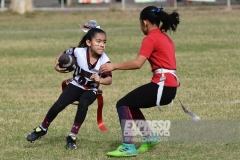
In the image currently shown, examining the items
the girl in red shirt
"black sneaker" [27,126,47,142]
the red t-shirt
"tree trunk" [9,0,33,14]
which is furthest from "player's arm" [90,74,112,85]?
"tree trunk" [9,0,33,14]

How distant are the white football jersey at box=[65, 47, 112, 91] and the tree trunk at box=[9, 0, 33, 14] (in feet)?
80.0

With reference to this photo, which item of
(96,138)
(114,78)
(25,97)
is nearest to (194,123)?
(96,138)

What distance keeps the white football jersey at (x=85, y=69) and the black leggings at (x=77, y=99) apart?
67 mm

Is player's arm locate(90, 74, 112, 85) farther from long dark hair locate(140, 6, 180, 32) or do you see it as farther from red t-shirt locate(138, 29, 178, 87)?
long dark hair locate(140, 6, 180, 32)

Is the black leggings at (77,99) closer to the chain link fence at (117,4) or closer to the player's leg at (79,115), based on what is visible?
the player's leg at (79,115)

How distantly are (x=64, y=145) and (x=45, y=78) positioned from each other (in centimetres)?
617

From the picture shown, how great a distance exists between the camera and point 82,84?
7.68 metres

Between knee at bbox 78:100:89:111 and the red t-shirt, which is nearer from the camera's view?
the red t-shirt

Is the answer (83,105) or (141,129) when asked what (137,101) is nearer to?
(141,129)

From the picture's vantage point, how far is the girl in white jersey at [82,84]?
756 cm

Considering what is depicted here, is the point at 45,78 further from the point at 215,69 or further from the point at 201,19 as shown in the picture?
the point at 201,19

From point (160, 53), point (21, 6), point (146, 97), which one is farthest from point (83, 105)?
point (21, 6)

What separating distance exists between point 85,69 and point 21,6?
24657 mm

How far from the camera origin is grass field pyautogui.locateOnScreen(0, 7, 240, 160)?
766 cm
